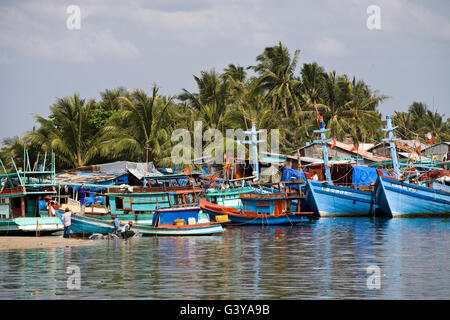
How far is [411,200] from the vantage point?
44.6 metres

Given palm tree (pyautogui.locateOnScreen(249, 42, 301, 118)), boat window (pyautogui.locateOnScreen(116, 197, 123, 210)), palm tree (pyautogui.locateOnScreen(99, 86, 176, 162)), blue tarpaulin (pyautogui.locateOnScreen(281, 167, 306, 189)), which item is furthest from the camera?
palm tree (pyautogui.locateOnScreen(249, 42, 301, 118))

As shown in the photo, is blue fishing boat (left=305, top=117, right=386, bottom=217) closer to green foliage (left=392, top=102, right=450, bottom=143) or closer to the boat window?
the boat window

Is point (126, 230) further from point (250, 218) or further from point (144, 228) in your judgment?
point (250, 218)

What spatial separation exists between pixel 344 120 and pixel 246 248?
135 ft

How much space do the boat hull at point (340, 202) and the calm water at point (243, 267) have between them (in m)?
11.0

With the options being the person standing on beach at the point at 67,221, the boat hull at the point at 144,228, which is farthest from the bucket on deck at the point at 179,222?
the person standing on beach at the point at 67,221

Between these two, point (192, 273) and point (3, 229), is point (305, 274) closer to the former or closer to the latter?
point (192, 273)

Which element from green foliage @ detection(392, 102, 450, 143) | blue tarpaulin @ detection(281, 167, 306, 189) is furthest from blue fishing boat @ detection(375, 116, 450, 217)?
green foliage @ detection(392, 102, 450, 143)

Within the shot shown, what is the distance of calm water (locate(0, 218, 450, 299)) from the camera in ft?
59.0

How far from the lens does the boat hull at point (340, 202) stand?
1813 inches

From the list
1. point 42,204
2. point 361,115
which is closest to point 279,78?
point 361,115

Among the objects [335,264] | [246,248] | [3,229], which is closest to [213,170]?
[3,229]

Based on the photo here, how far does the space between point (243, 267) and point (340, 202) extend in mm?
25027
